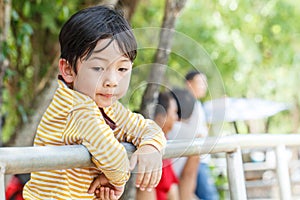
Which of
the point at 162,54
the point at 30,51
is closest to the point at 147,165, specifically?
the point at 162,54

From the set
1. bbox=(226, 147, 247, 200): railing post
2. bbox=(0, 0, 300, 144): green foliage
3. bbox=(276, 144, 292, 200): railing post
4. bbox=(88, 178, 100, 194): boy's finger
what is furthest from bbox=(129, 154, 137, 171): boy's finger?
bbox=(0, 0, 300, 144): green foliage

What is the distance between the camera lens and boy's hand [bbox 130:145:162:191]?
1.51 meters

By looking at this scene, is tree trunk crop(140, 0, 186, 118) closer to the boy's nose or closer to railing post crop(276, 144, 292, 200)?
the boy's nose

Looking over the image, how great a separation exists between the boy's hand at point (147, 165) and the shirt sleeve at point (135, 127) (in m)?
0.06

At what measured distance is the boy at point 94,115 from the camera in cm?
149

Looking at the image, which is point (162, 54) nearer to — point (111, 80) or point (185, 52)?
point (185, 52)

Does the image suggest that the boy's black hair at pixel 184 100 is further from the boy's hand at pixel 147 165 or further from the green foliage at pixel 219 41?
the green foliage at pixel 219 41

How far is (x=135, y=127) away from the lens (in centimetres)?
163

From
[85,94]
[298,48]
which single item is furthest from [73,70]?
[298,48]

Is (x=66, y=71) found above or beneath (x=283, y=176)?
above

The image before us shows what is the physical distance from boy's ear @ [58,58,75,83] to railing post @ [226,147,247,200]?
0.67 metres

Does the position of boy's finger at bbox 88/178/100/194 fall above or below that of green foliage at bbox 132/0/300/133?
below

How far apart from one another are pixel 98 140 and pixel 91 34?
259 millimetres

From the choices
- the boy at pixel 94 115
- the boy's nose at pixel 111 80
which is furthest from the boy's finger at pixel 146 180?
the boy's nose at pixel 111 80
